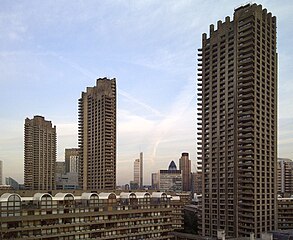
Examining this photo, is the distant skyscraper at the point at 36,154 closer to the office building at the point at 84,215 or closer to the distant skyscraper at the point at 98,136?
the distant skyscraper at the point at 98,136

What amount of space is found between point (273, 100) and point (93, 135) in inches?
3469

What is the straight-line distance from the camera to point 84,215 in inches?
2889

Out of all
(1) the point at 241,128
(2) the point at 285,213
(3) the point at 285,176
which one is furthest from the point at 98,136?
(3) the point at 285,176

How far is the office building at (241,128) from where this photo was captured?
295 feet

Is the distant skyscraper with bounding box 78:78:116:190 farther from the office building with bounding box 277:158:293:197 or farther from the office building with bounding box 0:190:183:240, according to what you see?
the office building with bounding box 277:158:293:197

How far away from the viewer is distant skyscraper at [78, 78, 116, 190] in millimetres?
152825

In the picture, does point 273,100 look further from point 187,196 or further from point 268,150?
point 187,196

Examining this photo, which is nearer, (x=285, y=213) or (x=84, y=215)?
(x=84, y=215)

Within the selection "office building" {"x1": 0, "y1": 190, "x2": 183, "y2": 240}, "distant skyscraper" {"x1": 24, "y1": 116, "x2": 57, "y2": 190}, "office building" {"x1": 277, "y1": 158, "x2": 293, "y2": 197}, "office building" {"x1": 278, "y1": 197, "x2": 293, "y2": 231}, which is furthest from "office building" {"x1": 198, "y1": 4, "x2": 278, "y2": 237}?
"distant skyscraper" {"x1": 24, "y1": 116, "x2": 57, "y2": 190}

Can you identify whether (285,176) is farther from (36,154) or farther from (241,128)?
(36,154)

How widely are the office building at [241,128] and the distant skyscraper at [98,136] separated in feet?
194

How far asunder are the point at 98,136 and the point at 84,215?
86.0m

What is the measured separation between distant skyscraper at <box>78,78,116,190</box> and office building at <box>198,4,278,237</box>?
2329 inches

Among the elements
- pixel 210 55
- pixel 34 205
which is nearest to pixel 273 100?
pixel 210 55
